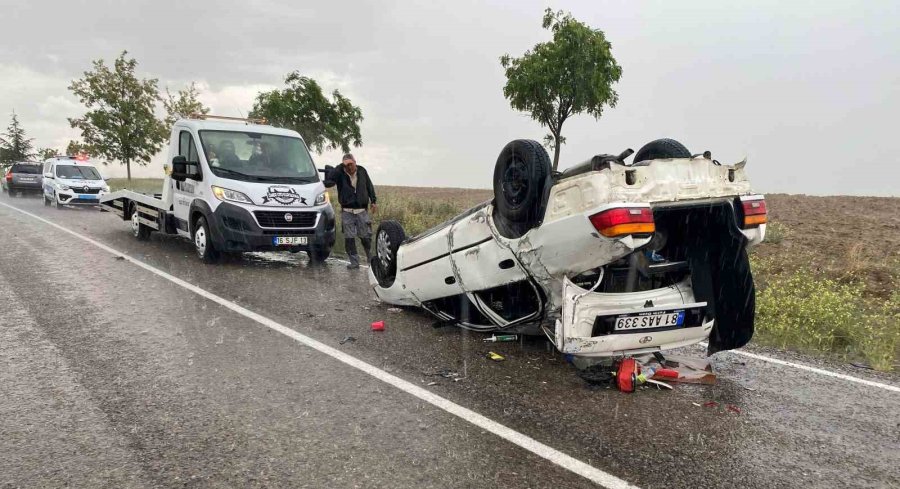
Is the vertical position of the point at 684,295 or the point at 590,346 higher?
the point at 684,295

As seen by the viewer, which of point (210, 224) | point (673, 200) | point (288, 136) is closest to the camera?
point (673, 200)

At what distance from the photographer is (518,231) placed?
4426 millimetres

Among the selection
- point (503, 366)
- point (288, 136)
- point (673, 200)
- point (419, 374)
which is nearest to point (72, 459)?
point (419, 374)

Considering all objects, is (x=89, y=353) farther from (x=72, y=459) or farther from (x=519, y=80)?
(x=519, y=80)

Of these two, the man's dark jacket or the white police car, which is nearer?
the man's dark jacket

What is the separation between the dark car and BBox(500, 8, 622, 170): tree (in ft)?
78.7

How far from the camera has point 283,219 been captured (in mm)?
9008

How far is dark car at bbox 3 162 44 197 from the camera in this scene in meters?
27.5

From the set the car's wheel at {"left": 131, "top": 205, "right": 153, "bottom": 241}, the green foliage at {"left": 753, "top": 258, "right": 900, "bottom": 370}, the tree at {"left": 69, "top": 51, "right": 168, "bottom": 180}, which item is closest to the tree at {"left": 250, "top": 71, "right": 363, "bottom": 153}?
the tree at {"left": 69, "top": 51, "right": 168, "bottom": 180}

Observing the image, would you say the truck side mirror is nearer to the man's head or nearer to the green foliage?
the man's head

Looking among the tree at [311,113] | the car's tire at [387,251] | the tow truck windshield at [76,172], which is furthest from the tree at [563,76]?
the car's tire at [387,251]

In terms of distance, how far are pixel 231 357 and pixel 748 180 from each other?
4.13 meters

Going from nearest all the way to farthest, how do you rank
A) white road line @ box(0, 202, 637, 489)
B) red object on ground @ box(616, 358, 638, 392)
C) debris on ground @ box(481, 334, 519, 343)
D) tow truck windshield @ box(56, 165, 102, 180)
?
white road line @ box(0, 202, 637, 489) → red object on ground @ box(616, 358, 638, 392) → debris on ground @ box(481, 334, 519, 343) → tow truck windshield @ box(56, 165, 102, 180)

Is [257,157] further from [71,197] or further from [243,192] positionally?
[71,197]
